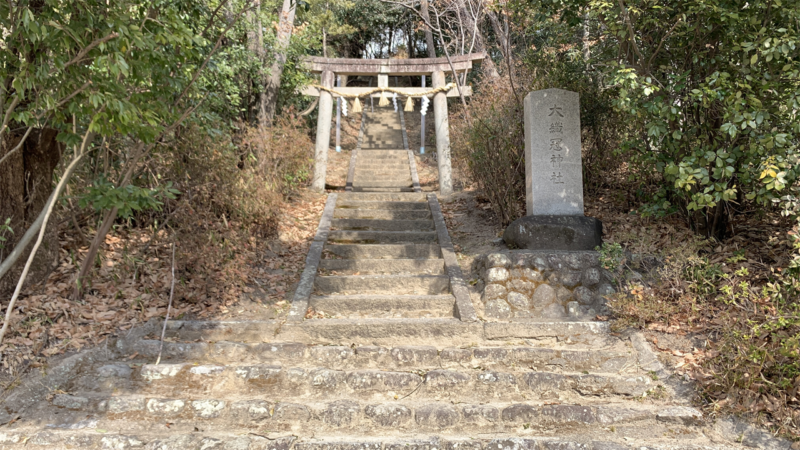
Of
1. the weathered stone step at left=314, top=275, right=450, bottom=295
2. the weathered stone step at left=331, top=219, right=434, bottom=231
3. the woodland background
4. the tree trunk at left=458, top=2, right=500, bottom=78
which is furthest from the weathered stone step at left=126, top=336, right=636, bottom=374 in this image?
the tree trunk at left=458, top=2, right=500, bottom=78

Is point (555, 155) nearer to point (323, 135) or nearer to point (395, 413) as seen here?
point (395, 413)

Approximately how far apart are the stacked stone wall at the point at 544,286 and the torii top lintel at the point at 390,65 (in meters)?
7.12

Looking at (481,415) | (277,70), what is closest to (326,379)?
(481,415)

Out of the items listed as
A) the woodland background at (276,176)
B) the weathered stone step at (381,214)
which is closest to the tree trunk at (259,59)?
the woodland background at (276,176)

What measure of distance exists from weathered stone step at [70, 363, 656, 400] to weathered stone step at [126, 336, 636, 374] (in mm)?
241

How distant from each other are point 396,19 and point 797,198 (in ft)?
73.8

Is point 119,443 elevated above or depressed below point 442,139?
below

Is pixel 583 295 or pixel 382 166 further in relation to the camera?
pixel 382 166

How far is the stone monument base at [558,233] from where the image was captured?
21.3 feet

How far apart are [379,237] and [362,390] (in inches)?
143

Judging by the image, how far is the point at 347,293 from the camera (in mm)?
6359

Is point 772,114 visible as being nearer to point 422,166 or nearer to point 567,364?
point 567,364

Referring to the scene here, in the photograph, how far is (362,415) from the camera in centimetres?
417

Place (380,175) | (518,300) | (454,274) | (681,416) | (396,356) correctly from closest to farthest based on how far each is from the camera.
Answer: (681,416) < (396,356) < (518,300) < (454,274) < (380,175)
